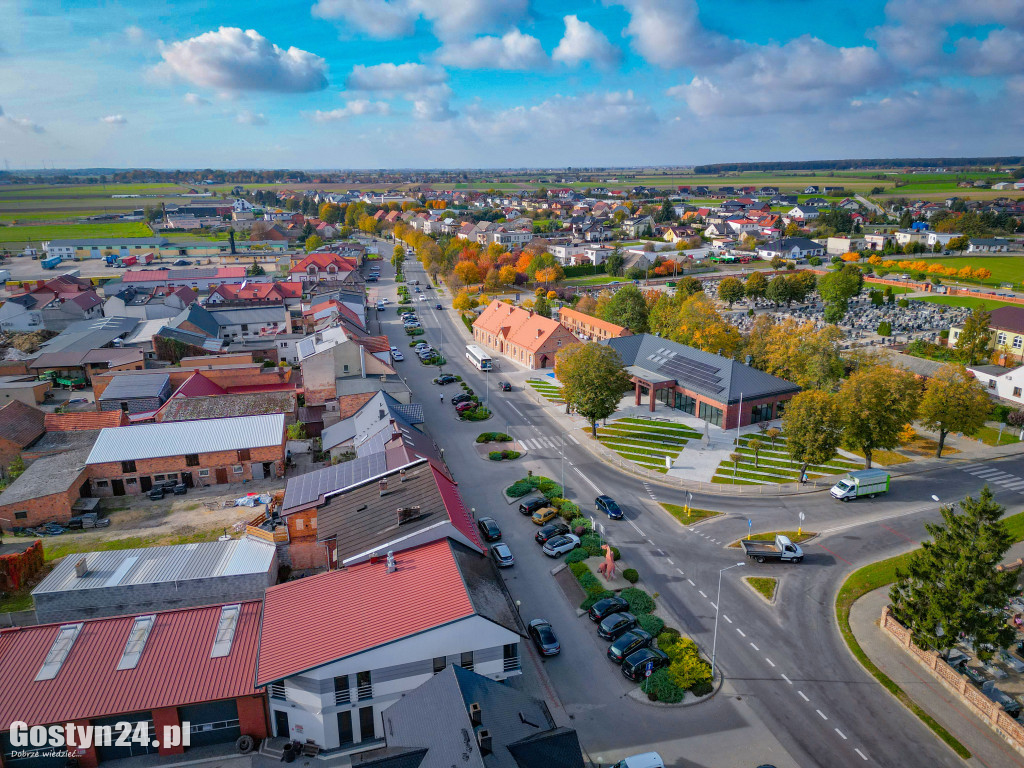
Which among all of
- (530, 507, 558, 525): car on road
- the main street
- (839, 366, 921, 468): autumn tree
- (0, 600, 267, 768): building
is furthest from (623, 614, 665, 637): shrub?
(839, 366, 921, 468): autumn tree

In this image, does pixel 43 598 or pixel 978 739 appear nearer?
pixel 978 739

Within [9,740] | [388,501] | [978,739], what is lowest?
[978,739]

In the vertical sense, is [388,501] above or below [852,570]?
above

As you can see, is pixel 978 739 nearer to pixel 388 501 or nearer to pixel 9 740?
pixel 388 501

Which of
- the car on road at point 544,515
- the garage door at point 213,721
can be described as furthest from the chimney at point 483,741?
the car on road at point 544,515

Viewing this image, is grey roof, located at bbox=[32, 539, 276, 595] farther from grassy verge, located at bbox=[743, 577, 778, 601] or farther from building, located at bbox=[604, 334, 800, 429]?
building, located at bbox=[604, 334, 800, 429]

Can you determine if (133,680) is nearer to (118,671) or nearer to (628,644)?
(118,671)

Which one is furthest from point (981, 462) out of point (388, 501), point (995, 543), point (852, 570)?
point (388, 501)
